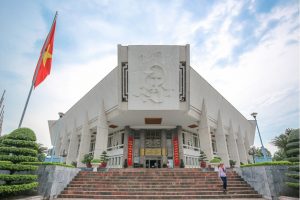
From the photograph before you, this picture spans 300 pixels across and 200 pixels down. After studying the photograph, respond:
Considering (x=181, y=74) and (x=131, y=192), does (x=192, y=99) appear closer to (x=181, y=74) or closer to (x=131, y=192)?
(x=181, y=74)

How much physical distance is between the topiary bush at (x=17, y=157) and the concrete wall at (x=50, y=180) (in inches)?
40.0

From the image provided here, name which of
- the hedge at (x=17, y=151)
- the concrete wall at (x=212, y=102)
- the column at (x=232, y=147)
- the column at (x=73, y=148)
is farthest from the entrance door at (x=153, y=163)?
the hedge at (x=17, y=151)

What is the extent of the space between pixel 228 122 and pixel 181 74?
15926mm

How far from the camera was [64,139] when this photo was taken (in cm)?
3312

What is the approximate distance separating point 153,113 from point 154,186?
10587 millimetres

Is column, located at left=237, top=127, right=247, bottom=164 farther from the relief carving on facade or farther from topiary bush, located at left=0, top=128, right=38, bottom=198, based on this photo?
topiary bush, located at left=0, top=128, right=38, bottom=198

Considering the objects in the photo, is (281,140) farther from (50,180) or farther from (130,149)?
(50,180)

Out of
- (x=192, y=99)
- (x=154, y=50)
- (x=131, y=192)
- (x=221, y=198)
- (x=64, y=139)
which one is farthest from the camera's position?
(x=64, y=139)

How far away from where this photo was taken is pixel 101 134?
22438 mm

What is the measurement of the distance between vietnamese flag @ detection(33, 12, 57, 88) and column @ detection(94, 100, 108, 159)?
1354 cm

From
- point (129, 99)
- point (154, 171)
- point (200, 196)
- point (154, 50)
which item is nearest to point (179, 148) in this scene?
point (129, 99)

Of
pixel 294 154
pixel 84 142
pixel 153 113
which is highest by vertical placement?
pixel 153 113

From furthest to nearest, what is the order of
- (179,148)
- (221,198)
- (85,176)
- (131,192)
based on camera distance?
(179,148), (85,176), (131,192), (221,198)

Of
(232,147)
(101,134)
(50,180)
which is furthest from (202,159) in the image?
(50,180)
